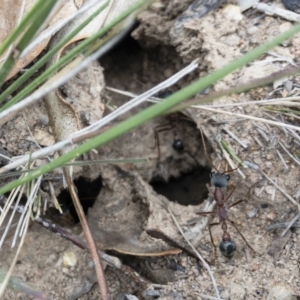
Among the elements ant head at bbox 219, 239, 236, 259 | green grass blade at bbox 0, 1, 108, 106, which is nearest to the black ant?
ant head at bbox 219, 239, 236, 259

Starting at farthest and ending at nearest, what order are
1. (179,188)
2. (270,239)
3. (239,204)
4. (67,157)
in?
(179,188), (239,204), (270,239), (67,157)

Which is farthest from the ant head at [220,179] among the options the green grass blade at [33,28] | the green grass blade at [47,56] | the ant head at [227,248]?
the green grass blade at [33,28]

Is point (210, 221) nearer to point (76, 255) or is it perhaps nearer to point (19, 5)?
point (76, 255)

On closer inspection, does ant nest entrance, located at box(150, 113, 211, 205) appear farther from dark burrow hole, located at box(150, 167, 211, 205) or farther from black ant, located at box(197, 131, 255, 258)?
black ant, located at box(197, 131, 255, 258)

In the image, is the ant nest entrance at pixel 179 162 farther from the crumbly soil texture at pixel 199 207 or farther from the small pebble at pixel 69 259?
the small pebble at pixel 69 259

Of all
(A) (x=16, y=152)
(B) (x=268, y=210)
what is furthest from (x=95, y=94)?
(B) (x=268, y=210)

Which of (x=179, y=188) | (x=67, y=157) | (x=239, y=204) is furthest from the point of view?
(x=179, y=188)
